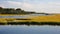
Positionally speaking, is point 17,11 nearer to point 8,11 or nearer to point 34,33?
point 8,11

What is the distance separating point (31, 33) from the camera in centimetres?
2041

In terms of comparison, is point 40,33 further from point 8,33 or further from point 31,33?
point 8,33

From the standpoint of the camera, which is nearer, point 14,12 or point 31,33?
point 31,33

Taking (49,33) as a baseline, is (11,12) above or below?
below

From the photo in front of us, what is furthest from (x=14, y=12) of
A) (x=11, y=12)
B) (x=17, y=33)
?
(x=17, y=33)

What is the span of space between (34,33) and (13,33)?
2.38 meters

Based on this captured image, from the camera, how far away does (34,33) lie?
20500 millimetres

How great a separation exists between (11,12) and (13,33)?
2222 inches

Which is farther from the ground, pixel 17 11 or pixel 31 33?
pixel 31 33

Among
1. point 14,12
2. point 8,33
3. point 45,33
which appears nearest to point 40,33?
point 45,33

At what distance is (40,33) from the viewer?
20312 millimetres

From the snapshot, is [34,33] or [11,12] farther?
[11,12]

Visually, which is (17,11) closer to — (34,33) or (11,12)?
(11,12)

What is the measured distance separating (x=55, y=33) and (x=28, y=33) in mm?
3082
